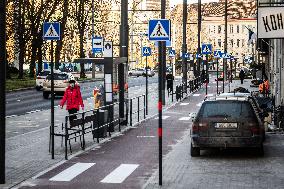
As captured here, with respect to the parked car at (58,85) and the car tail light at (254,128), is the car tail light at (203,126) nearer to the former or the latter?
the car tail light at (254,128)

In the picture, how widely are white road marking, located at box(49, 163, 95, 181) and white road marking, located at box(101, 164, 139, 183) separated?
0.69m

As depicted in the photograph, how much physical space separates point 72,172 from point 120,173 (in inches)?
39.2

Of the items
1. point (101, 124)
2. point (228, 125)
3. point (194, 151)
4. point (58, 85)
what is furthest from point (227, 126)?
point (58, 85)

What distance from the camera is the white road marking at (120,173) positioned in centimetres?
1502

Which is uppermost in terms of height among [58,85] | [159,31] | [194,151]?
[159,31]

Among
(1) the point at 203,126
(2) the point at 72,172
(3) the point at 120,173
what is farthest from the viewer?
(1) the point at 203,126

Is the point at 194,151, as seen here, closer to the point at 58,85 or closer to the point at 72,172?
the point at 72,172

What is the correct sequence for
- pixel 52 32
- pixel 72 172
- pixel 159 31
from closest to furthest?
pixel 159 31 < pixel 72 172 < pixel 52 32

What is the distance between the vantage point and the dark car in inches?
717

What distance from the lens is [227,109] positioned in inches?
727

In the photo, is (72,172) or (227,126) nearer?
(72,172)

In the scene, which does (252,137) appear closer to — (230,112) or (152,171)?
(230,112)

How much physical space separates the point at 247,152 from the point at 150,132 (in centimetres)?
634

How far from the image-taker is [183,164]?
17406 mm
